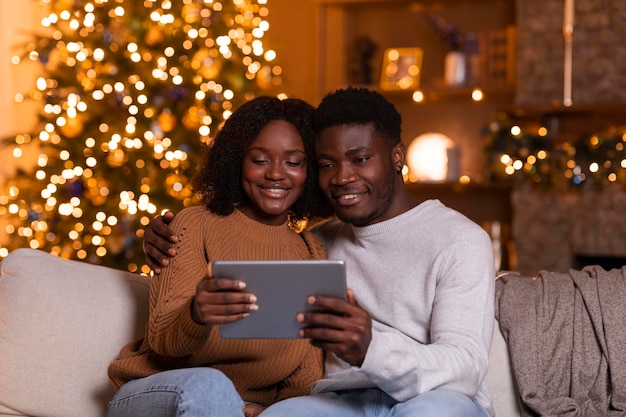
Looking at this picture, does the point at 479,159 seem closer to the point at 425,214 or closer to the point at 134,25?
the point at 134,25

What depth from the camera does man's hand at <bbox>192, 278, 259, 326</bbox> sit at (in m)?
1.64

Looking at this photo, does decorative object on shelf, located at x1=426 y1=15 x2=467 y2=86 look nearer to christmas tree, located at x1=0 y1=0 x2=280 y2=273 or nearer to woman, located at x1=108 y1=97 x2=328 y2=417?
christmas tree, located at x1=0 y1=0 x2=280 y2=273

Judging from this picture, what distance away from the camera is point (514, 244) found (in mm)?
4957

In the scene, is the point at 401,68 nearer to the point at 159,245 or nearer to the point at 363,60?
the point at 363,60

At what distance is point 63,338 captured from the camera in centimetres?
229

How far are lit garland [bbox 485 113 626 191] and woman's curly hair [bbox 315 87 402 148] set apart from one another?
278 centimetres

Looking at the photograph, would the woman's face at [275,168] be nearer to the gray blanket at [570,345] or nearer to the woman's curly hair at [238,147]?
the woman's curly hair at [238,147]

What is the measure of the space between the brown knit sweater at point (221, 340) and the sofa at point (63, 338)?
16 cm

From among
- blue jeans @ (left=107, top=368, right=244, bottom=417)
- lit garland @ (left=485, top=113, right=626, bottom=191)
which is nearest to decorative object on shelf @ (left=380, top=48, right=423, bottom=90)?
lit garland @ (left=485, top=113, right=626, bottom=191)

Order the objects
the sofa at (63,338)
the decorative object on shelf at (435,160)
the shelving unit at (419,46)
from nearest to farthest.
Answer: the sofa at (63,338), the decorative object on shelf at (435,160), the shelving unit at (419,46)

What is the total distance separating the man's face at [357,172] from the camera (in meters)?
2.08

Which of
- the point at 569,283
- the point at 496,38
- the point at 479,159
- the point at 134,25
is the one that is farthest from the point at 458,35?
the point at 569,283

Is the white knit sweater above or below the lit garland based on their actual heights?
below

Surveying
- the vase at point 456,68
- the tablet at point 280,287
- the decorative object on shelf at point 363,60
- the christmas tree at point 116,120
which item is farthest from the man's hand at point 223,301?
the decorative object on shelf at point 363,60
